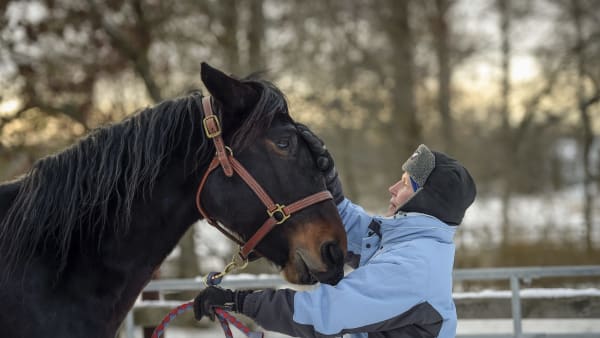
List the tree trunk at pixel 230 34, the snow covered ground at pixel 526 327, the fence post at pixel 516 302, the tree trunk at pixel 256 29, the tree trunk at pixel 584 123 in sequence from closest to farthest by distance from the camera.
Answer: the fence post at pixel 516 302, the snow covered ground at pixel 526 327, the tree trunk at pixel 230 34, the tree trunk at pixel 256 29, the tree trunk at pixel 584 123

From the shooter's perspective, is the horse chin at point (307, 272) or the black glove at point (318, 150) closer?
the horse chin at point (307, 272)

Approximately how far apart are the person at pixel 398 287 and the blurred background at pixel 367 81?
13.2 ft

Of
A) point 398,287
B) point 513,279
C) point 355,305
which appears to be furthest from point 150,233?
point 513,279

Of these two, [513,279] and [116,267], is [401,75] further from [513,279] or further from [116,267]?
[116,267]

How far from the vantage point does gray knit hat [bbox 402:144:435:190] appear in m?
2.22

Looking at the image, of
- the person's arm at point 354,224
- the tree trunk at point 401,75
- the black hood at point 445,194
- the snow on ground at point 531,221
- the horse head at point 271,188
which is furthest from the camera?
the snow on ground at point 531,221

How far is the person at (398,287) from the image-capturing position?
1967mm

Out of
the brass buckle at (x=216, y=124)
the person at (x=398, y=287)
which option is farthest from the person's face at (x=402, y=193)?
the brass buckle at (x=216, y=124)

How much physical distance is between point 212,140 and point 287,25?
8.35 meters

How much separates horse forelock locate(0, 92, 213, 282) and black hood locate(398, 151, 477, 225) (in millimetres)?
803

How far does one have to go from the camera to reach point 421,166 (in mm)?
2225

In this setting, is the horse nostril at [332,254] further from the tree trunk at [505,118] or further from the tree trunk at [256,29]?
the tree trunk at [505,118]

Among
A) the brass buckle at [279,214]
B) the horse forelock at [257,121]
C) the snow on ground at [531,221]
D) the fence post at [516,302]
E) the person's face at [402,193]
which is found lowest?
the snow on ground at [531,221]

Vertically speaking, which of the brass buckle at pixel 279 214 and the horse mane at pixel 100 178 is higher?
the horse mane at pixel 100 178
